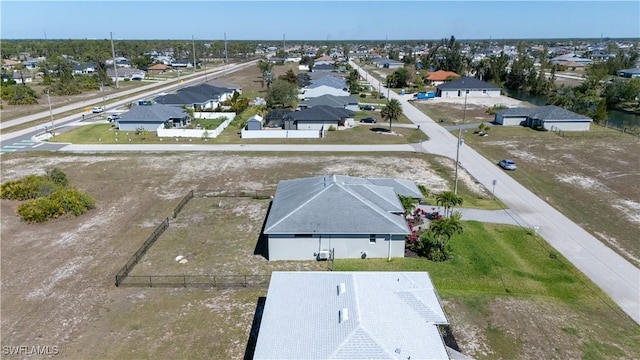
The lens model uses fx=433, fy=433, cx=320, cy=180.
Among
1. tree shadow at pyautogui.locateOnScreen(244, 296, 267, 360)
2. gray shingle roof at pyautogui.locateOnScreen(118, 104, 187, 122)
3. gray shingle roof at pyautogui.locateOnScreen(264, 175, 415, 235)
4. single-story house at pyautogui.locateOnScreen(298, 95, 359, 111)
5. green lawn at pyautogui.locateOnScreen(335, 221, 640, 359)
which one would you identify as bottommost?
tree shadow at pyautogui.locateOnScreen(244, 296, 267, 360)

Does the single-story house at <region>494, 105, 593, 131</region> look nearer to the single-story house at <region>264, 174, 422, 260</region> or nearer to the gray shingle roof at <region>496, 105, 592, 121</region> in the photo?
the gray shingle roof at <region>496, 105, 592, 121</region>

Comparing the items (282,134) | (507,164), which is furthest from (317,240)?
(282,134)

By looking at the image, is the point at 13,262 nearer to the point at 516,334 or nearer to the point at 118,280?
the point at 118,280

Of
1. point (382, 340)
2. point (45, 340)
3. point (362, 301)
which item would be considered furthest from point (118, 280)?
point (382, 340)

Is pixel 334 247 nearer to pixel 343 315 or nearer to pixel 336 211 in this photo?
pixel 336 211

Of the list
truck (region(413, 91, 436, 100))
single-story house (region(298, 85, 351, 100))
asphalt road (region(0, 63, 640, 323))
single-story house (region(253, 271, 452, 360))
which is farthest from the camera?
truck (region(413, 91, 436, 100))

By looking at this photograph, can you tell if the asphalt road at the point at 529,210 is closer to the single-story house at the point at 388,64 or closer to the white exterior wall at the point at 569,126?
the white exterior wall at the point at 569,126

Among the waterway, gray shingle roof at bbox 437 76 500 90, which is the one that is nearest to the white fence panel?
the waterway
